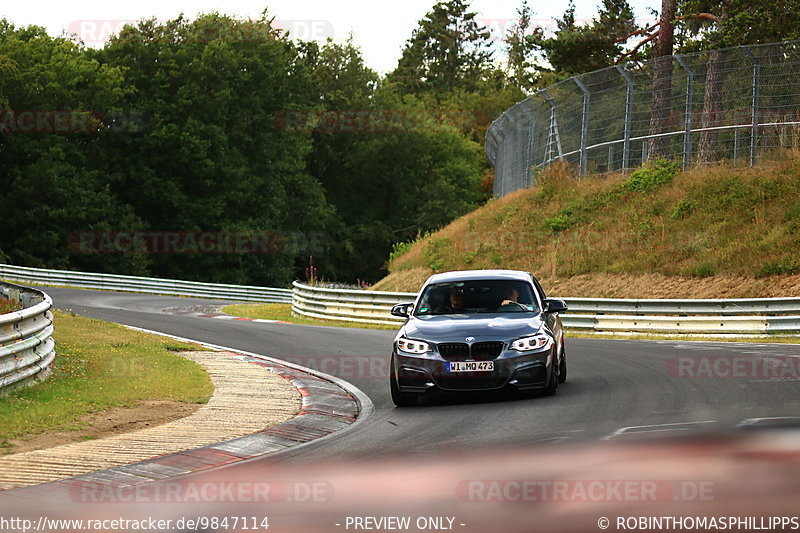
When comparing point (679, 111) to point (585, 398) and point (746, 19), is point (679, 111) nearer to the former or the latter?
point (746, 19)

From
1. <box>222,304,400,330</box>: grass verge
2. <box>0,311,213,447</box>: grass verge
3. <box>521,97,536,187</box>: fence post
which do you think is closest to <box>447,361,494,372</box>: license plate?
<box>0,311,213,447</box>: grass verge

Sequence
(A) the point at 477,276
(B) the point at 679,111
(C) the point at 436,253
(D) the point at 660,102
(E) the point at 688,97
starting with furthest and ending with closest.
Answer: (C) the point at 436,253 < (D) the point at 660,102 < (B) the point at 679,111 < (E) the point at 688,97 < (A) the point at 477,276

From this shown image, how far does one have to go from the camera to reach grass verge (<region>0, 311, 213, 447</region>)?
10438 mm

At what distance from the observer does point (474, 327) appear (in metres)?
11.7

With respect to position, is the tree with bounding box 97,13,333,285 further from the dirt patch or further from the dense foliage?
the dirt patch

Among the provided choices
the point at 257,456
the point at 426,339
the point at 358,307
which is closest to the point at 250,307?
the point at 358,307

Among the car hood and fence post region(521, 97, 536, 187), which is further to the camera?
fence post region(521, 97, 536, 187)

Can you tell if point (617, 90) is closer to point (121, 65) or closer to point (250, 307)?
point (250, 307)

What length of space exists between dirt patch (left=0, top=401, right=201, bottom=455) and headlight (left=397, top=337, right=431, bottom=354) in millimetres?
2333

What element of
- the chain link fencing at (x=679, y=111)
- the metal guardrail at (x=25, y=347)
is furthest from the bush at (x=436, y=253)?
the metal guardrail at (x=25, y=347)

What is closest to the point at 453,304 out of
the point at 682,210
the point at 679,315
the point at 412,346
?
the point at 412,346

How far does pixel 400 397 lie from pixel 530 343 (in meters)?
1.54

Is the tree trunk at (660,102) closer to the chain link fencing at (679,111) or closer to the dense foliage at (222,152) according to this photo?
the chain link fencing at (679,111)

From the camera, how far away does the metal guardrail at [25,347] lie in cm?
1134
